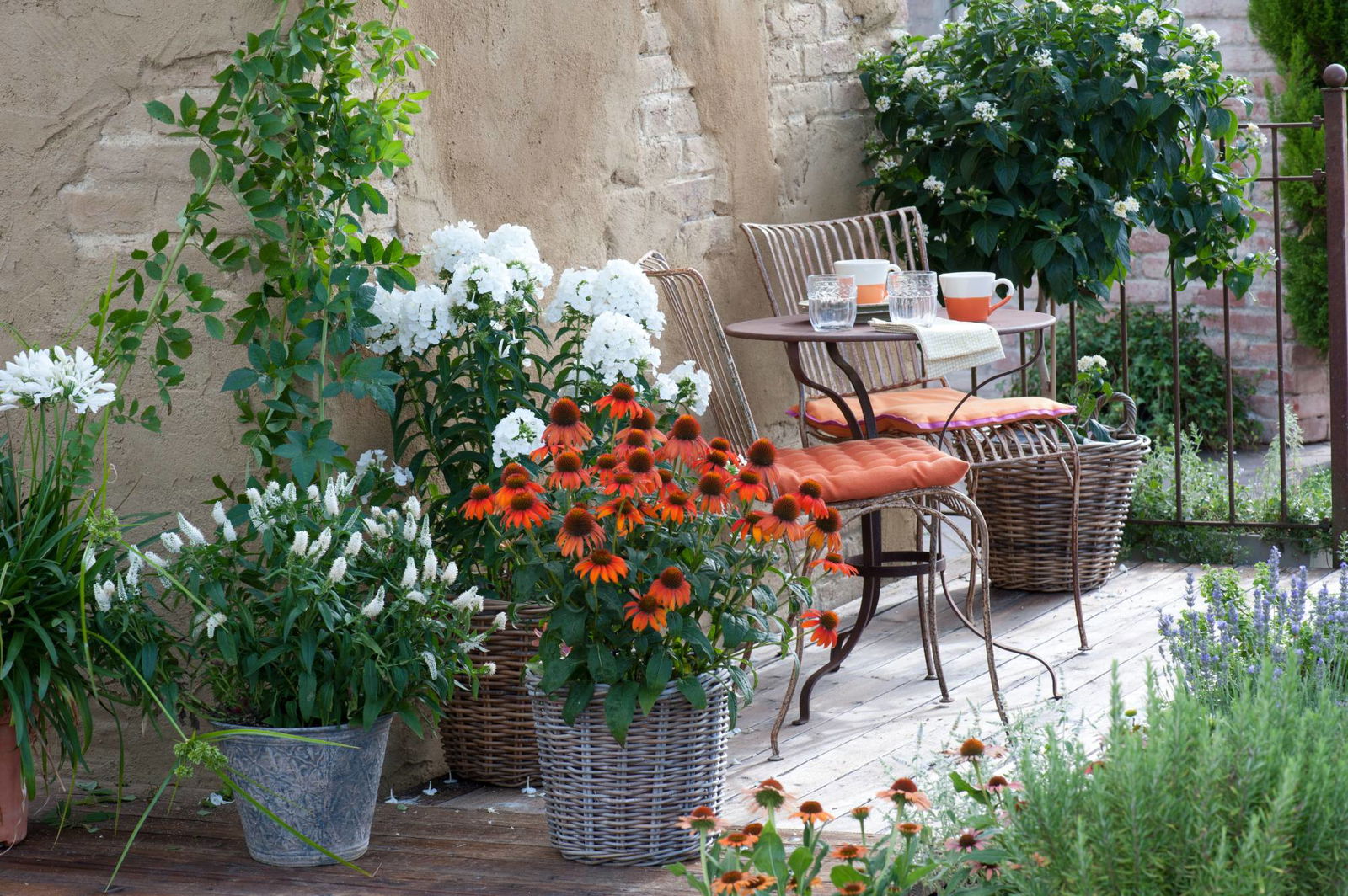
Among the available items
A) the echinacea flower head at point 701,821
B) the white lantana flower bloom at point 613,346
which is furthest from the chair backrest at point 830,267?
the echinacea flower head at point 701,821

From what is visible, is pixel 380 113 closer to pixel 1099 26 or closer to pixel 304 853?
pixel 304 853

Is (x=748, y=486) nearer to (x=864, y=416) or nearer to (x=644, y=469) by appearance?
(x=644, y=469)

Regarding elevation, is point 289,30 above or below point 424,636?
above

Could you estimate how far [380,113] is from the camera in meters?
2.75

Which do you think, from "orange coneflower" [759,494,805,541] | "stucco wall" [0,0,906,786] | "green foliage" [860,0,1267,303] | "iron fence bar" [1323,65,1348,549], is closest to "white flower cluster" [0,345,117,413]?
"stucco wall" [0,0,906,786]

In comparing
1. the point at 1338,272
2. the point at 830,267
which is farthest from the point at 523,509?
the point at 1338,272

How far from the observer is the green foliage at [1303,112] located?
6211 millimetres

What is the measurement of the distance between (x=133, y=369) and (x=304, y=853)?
3.28ft

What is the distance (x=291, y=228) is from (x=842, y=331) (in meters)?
1.16

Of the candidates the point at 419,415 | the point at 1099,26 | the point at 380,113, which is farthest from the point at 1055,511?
the point at 380,113

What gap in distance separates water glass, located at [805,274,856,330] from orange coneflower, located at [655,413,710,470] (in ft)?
2.89

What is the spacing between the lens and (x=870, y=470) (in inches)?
124

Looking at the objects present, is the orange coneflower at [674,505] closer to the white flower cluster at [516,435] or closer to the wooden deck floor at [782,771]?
the white flower cluster at [516,435]

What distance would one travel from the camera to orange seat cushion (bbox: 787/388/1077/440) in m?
3.53
